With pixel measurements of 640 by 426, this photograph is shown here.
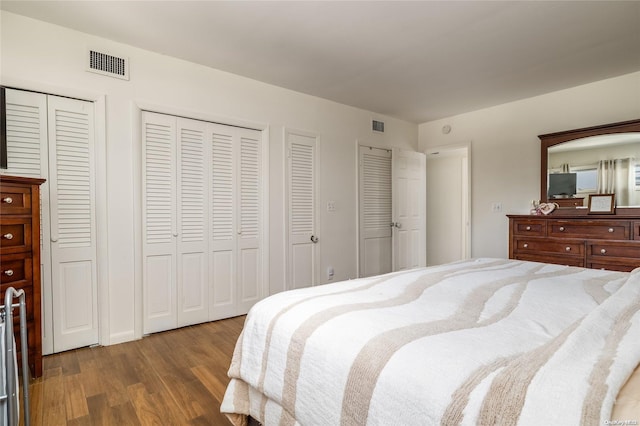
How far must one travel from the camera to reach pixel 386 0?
2.16m

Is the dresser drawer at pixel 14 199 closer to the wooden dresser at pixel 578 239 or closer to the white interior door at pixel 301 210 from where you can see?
the white interior door at pixel 301 210

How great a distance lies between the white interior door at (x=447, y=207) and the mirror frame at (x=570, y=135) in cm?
187

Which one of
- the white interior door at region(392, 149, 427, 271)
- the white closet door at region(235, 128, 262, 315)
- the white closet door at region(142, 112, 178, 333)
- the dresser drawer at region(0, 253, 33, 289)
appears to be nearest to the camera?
the dresser drawer at region(0, 253, 33, 289)

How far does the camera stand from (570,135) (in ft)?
11.9

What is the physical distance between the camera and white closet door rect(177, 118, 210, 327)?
9.99ft

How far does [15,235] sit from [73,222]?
564 mm

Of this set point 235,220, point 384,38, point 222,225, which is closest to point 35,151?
point 222,225

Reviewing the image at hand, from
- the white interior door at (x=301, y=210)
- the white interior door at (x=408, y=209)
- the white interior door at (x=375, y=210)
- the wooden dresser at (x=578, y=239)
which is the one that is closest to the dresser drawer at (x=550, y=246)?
the wooden dresser at (x=578, y=239)

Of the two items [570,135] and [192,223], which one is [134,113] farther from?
[570,135]

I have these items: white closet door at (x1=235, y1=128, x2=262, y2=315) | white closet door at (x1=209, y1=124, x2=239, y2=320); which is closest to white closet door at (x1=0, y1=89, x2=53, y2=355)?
white closet door at (x1=209, y1=124, x2=239, y2=320)

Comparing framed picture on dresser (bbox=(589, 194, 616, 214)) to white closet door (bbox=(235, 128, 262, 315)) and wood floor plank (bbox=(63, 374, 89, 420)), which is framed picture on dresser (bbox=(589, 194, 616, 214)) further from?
wood floor plank (bbox=(63, 374, 89, 420))

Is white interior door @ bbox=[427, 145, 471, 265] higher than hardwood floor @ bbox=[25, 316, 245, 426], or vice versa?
white interior door @ bbox=[427, 145, 471, 265]

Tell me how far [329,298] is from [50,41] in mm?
2782

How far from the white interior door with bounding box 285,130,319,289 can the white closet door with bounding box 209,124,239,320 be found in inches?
25.7
